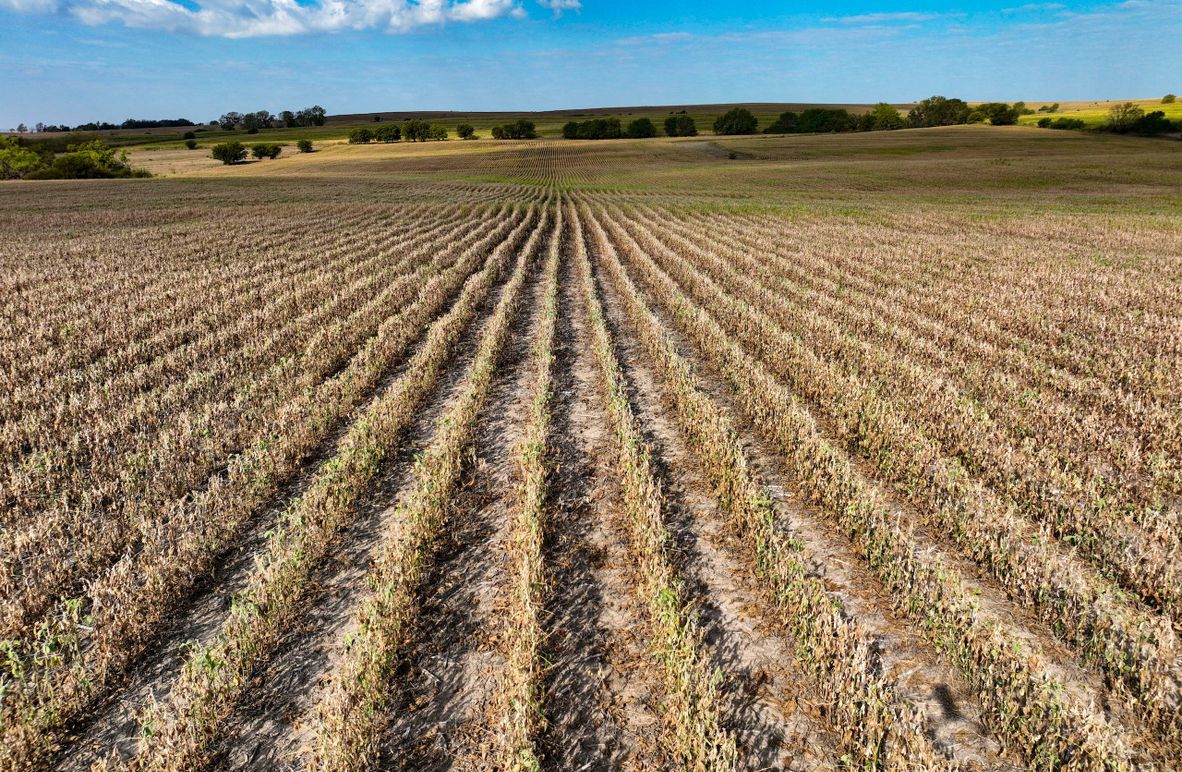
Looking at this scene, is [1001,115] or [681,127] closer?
[1001,115]

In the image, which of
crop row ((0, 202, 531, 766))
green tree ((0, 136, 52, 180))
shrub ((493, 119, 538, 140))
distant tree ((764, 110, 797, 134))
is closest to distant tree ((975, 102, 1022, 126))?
distant tree ((764, 110, 797, 134))

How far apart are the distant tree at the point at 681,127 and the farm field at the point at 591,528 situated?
11734 centimetres

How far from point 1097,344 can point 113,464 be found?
13311mm

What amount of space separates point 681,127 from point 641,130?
839 cm

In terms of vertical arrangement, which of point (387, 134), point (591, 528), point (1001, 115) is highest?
point (387, 134)

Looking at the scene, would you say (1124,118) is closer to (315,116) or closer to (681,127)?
(681,127)

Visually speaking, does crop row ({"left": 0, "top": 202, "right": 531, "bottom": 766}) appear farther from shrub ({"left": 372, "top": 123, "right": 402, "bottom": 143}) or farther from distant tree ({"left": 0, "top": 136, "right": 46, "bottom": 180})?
shrub ({"left": 372, "top": 123, "right": 402, "bottom": 143})

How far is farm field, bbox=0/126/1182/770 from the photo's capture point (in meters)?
3.29

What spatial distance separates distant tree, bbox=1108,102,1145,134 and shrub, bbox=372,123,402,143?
121 m

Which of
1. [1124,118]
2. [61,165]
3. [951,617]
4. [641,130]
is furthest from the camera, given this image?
[641,130]

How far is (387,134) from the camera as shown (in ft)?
400

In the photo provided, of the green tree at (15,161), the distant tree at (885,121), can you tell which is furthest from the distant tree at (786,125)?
the green tree at (15,161)

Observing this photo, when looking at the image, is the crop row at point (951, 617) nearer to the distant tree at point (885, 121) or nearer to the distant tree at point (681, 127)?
the distant tree at point (681, 127)

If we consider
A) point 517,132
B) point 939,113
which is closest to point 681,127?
point 517,132
